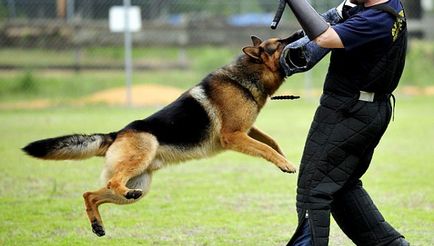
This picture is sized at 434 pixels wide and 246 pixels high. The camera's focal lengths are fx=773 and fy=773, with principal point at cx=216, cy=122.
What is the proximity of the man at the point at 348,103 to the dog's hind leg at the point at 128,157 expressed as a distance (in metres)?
1.48

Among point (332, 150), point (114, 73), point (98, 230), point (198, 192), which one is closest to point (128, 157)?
point (98, 230)

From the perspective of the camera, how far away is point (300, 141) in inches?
464

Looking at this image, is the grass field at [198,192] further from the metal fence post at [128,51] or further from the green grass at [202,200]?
the metal fence post at [128,51]

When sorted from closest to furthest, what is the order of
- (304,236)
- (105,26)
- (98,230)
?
(304,236) → (98,230) → (105,26)

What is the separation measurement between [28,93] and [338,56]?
14.6 metres

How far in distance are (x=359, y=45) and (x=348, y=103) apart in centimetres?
38

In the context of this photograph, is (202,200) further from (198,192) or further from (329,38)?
(329,38)

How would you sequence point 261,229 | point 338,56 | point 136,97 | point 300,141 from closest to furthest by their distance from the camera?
point 338,56, point 261,229, point 300,141, point 136,97

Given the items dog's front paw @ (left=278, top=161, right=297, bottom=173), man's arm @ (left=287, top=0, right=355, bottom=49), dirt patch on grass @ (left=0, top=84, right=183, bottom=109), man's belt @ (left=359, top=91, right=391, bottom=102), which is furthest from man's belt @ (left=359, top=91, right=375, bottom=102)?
dirt patch on grass @ (left=0, top=84, right=183, bottom=109)

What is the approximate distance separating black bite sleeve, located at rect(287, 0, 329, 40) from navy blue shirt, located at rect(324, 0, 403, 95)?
80mm

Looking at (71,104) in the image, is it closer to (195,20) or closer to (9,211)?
(195,20)

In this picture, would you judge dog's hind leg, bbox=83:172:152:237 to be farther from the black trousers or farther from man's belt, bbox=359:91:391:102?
man's belt, bbox=359:91:391:102

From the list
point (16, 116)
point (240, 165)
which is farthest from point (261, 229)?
point (16, 116)

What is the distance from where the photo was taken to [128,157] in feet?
18.3
